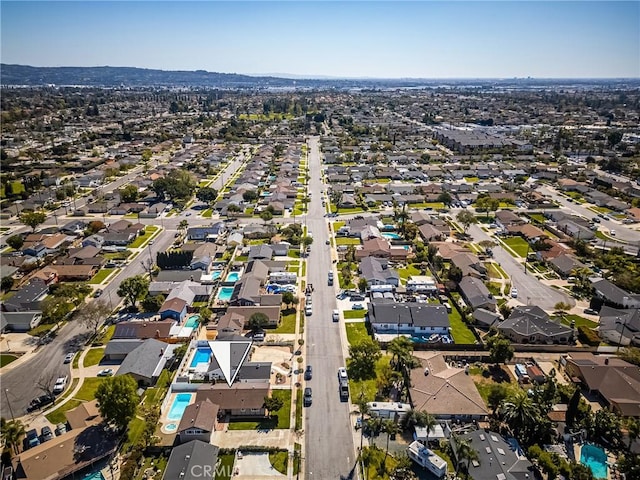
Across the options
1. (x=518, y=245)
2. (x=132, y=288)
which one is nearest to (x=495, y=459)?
(x=132, y=288)

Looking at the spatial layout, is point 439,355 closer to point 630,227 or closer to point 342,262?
point 342,262

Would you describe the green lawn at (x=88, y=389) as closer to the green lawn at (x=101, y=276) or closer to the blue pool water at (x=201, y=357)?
the blue pool water at (x=201, y=357)

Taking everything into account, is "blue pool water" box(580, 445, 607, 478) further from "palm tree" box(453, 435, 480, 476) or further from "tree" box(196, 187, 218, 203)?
"tree" box(196, 187, 218, 203)

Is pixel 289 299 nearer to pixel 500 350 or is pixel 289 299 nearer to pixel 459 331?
pixel 459 331

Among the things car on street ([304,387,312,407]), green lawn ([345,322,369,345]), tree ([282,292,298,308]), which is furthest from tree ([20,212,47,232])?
car on street ([304,387,312,407])

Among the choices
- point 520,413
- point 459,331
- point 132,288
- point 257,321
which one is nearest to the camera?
point 520,413

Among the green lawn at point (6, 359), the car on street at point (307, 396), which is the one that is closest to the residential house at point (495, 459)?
the car on street at point (307, 396)

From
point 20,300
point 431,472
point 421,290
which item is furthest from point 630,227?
point 20,300
